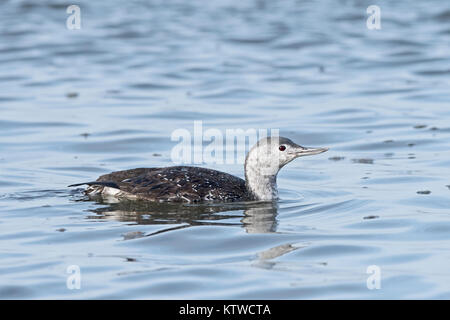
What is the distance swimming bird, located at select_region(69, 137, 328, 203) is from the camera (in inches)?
404

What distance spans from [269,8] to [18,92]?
10.6 metres

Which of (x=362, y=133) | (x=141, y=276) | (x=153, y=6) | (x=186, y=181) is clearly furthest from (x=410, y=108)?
(x=153, y=6)

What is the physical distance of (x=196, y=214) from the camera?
9.94 metres

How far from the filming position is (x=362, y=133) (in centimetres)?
1482

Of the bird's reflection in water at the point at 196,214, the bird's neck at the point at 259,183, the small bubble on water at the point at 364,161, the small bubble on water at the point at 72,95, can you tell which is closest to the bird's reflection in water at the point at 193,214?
the bird's reflection in water at the point at 196,214

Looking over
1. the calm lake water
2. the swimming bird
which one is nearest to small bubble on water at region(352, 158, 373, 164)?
the calm lake water

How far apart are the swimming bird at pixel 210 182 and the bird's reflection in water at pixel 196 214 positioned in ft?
0.32

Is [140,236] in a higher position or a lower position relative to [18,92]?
lower

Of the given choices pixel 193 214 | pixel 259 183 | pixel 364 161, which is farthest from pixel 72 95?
pixel 193 214

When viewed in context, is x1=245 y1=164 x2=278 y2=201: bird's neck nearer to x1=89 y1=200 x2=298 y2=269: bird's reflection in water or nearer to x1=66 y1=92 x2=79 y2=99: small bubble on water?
x1=89 y1=200 x2=298 y2=269: bird's reflection in water

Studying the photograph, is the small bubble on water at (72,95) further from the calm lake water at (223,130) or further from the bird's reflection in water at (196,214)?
the bird's reflection in water at (196,214)

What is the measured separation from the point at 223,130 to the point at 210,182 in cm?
458
